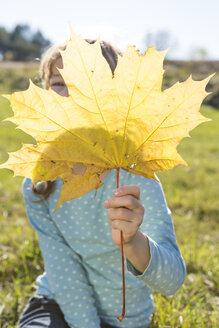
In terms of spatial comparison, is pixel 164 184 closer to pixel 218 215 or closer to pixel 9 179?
pixel 218 215

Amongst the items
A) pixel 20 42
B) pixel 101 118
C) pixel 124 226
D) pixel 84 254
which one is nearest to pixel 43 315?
pixel 84 254

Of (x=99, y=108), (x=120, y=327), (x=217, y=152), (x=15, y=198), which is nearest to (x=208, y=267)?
(x=120, y=327)

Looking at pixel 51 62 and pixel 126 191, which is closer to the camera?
pixel 126 191

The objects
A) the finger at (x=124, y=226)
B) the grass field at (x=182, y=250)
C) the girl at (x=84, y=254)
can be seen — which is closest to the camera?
the finger at (x=124, y=226)

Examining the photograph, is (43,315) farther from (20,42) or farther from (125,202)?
(20,42)

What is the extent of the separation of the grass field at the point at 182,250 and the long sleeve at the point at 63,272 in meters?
0.34

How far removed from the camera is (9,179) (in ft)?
11.7

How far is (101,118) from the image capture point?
30.2 inches

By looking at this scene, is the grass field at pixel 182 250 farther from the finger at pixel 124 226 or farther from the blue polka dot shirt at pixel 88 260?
the finger at pixel 124 226

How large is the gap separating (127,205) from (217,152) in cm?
533

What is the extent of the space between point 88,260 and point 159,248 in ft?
1.58

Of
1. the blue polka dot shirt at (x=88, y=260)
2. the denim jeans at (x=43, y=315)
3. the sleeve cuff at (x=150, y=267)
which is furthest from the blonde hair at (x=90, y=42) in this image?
the denim jeans at (x=43, y=315)

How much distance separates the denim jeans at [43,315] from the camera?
4.29 ft

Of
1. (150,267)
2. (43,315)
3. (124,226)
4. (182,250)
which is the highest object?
(124,226)
